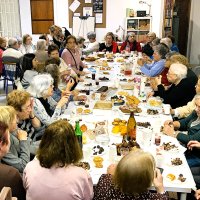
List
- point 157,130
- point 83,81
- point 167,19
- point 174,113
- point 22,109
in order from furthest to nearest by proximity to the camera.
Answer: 1. point 167,19
2. point 83,81
3. point 174,113
4. point 157,130
5. point 22,109

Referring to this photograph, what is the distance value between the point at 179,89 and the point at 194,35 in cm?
559

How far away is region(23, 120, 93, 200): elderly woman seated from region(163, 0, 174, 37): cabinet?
22.1 feet

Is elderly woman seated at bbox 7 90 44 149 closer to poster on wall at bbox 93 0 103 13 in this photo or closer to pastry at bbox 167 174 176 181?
pastry at bbox 167 174 176 181

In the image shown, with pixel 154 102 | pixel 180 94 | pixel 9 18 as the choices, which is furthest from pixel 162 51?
pixel 9 18

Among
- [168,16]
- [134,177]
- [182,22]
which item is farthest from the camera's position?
[182,22]

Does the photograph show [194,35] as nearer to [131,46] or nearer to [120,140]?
[131,46]

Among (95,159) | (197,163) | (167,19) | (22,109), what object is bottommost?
(197,163)

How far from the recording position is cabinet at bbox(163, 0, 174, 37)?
775 centimetres

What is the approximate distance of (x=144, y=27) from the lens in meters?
9.15

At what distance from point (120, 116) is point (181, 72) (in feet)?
3.51

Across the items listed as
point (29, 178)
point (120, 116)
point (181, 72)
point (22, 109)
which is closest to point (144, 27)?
point (181, 72)

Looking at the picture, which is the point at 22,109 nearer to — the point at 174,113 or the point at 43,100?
the point at 43,100

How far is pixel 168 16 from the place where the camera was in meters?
7.90

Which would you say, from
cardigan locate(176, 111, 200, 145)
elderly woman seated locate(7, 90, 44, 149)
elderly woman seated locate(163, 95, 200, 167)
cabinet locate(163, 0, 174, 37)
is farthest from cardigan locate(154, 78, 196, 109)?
cabinet locate(163, 0, 174, 37)
